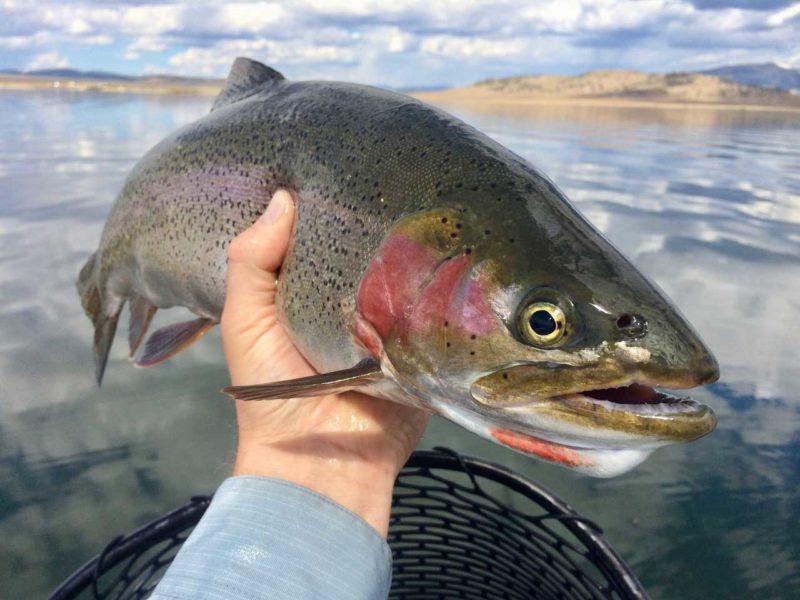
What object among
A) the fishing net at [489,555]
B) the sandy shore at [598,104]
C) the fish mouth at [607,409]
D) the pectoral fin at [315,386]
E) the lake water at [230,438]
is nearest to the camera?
the fish mouth at [607,409]

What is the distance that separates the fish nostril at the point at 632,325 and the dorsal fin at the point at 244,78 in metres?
1.95

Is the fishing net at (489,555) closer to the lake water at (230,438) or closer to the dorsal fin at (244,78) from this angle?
the lake water at (230,438)

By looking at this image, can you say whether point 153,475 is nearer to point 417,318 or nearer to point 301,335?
point 301,335

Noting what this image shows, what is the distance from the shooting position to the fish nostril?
130 cm

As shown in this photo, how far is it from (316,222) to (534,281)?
87cm

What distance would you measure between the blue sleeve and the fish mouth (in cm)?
61

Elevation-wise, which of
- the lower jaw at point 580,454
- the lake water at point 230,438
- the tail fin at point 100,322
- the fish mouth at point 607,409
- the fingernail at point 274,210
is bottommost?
the lake water at point 230,438

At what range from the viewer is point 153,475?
137 inches

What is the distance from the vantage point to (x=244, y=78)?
9.16ft

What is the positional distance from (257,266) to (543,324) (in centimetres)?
111

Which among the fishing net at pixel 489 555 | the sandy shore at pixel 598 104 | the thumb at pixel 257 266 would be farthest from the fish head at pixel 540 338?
the sandy shore at pixel 598 104

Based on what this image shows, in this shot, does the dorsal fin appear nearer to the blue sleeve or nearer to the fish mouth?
the blue sleeve

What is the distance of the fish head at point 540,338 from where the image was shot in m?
1.28

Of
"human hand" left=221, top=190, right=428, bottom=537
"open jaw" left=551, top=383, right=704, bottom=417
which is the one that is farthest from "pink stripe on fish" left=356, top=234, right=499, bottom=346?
"human hand" left=221, top=190, right=428, bottom=537
